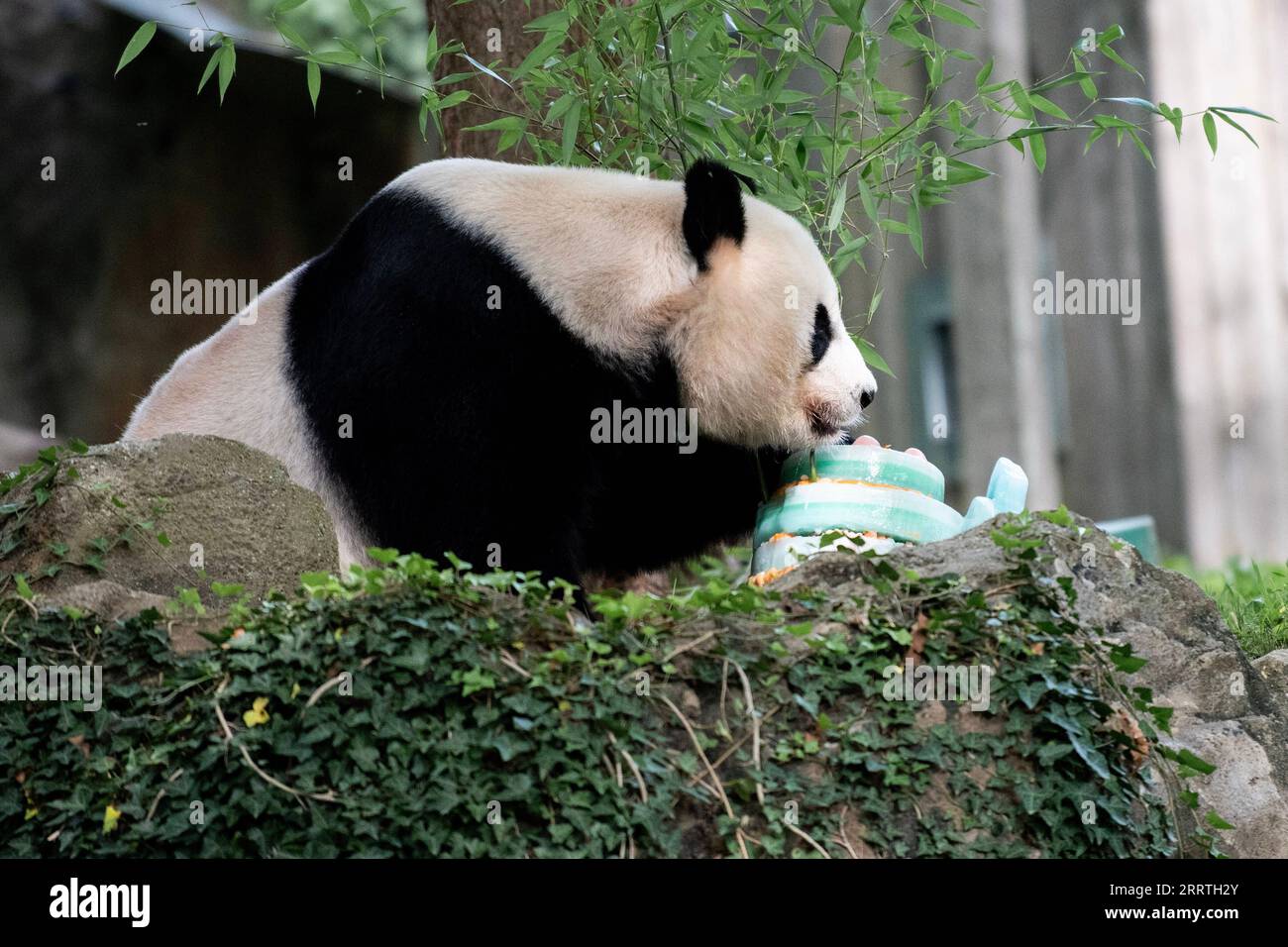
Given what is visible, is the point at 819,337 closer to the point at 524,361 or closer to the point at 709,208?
the point at 709,208

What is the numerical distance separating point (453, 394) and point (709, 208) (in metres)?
0.88

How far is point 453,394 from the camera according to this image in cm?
350

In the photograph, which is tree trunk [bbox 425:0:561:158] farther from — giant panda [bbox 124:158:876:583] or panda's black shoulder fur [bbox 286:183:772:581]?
panda's black shoulder fur [bbox 286:183:772:581]

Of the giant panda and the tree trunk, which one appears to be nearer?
the giant panda

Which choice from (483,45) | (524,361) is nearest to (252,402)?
(524,361)

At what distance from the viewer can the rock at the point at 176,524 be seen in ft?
10.1

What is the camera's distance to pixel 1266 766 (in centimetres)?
329

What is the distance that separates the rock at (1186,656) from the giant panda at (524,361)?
2.51 feet

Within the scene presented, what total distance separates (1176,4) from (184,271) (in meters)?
6.32

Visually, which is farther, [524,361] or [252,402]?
[252,402]

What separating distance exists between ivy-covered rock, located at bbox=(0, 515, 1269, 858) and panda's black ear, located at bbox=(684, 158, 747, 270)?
1.20m

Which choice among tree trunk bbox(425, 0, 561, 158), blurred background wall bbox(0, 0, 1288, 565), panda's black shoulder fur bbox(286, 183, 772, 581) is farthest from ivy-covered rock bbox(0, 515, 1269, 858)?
blurred background wall bbox(0, 0, 1288, 565)

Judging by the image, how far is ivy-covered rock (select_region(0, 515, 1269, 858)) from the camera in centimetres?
244
